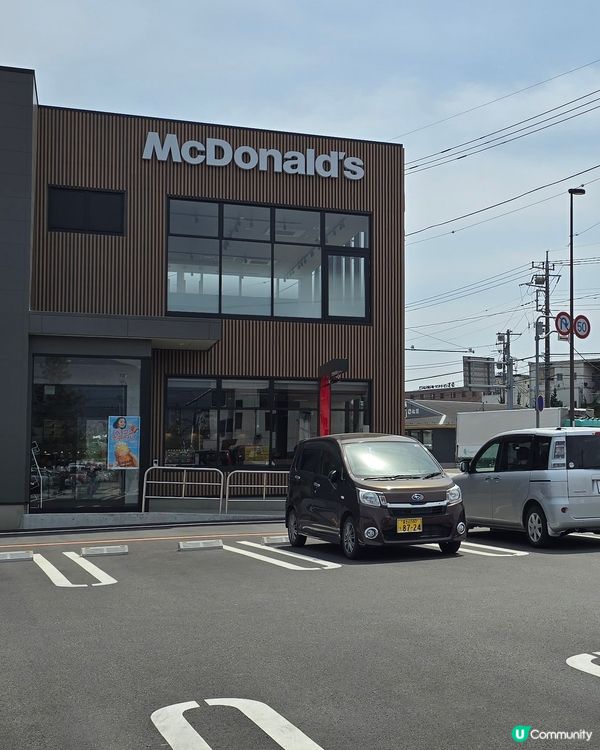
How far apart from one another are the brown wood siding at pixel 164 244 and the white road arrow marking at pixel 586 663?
16625 millimetres

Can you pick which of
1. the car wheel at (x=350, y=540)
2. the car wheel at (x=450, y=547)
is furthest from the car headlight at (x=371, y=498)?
the car wheel at (x=450, y=547)

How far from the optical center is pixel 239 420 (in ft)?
74.8

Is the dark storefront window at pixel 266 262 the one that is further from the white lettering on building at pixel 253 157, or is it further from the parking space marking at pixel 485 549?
the parking space marking at pixel 485 549

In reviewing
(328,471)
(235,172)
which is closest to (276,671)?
(328,471)

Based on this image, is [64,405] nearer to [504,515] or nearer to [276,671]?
[504,515]

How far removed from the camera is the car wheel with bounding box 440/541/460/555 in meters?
12.5

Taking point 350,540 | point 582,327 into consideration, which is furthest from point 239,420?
point 582,327

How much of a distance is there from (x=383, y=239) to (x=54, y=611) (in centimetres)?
1722

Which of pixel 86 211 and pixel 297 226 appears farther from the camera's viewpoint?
pixel 297 226

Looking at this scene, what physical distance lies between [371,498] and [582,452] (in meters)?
3.28

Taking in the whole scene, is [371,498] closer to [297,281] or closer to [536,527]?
[536,527]

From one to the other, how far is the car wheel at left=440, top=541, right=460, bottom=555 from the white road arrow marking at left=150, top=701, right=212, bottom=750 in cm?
754

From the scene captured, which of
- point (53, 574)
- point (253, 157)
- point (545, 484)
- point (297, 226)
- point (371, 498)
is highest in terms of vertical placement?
point (253, 157)

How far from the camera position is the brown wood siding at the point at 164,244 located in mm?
22016
